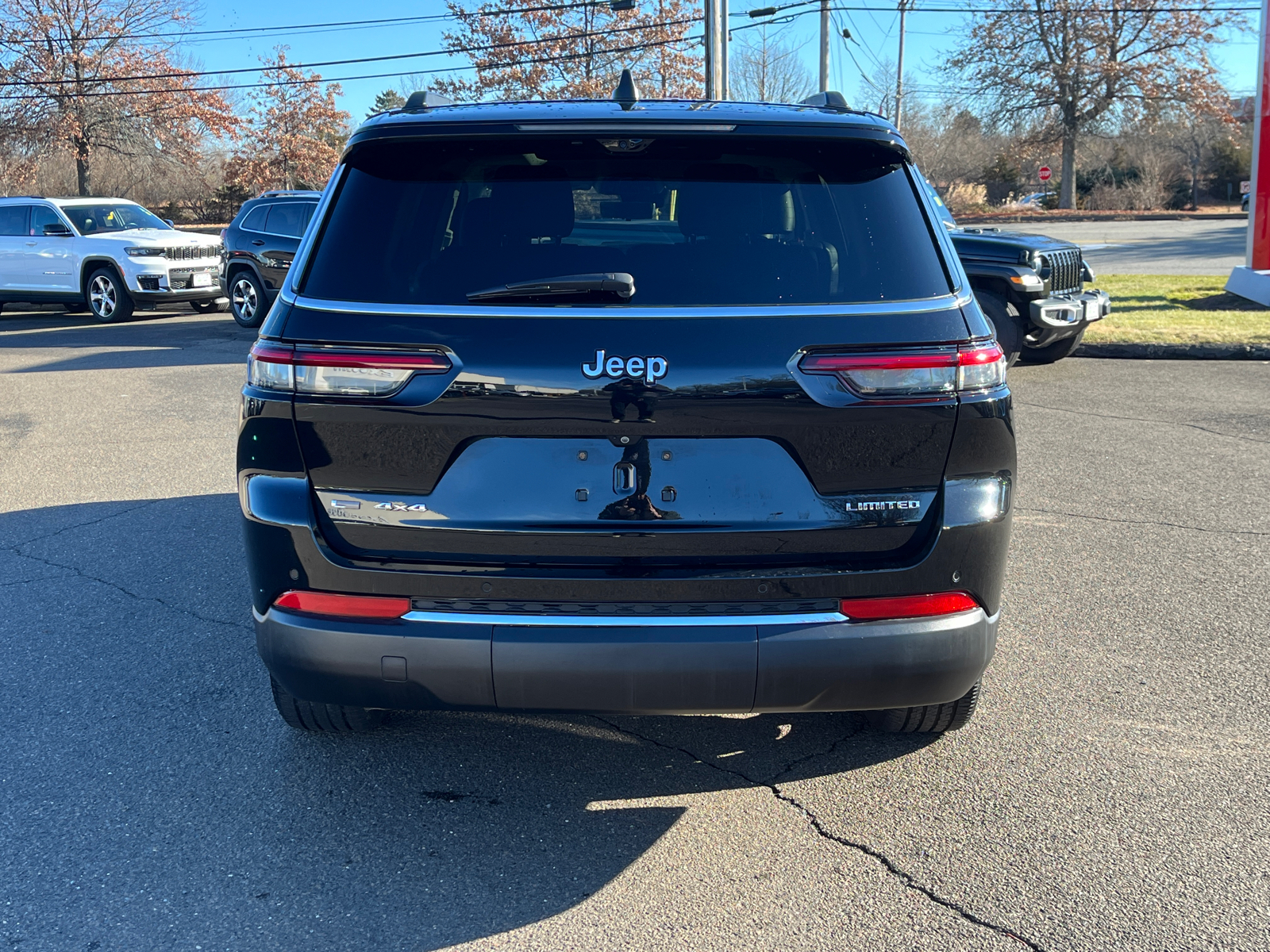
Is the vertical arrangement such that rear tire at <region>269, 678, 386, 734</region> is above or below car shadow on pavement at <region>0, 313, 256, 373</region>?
below

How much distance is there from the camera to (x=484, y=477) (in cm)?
256

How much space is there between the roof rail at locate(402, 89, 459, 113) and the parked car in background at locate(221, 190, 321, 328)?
12572 mm

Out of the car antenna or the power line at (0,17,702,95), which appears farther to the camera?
the power line at (0,17,702,95)

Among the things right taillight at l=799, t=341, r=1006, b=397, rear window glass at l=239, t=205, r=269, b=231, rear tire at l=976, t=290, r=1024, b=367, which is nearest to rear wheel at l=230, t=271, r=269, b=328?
rear window glass at l=239, t=205, r=269, b=231

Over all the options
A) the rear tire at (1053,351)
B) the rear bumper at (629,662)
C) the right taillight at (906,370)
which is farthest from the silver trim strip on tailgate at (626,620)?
the rear tire at (1053,351)

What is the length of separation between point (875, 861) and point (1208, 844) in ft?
2.92

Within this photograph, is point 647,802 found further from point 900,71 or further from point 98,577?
point 900,71

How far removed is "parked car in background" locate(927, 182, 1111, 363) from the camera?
9.73 metres

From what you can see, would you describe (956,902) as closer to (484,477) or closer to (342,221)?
(484,477)

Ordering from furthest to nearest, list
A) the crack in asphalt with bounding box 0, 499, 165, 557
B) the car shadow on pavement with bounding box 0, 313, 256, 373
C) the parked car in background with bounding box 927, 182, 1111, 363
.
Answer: the car shadow on pavement with bounding box 0, 313, 256, 373 < the parked car in background with bounding box 927, 182, 1111, 363 < the crack in asphalt with bounding box 0, 499, 165, 557

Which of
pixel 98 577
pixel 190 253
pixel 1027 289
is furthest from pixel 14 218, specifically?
pixel 1027 289

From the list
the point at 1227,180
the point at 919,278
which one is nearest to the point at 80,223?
the point at 919,278

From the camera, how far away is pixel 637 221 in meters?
2.77

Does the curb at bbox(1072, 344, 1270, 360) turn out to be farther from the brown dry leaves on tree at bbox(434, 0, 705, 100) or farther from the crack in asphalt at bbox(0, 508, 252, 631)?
the brown dry leaves on tree at bbox(434, 0, 705, 100)
